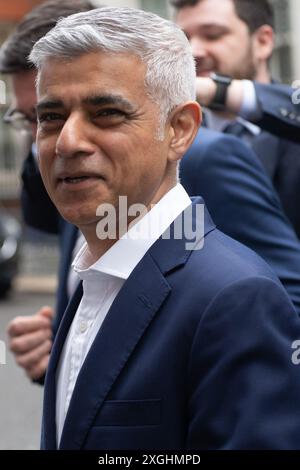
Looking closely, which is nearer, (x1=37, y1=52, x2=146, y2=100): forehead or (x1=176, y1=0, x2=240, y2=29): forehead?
(x1=37, y1=52, x2=146, y2=100): forehead

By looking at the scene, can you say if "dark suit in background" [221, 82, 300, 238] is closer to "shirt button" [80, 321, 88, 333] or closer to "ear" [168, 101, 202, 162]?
"ear" [168, 101, 202, 162]

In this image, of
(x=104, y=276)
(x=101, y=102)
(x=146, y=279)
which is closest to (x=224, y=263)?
(x=146, y=279)

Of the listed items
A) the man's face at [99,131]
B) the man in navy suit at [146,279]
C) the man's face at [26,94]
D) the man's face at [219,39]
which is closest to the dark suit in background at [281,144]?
the man's face at [219,39]

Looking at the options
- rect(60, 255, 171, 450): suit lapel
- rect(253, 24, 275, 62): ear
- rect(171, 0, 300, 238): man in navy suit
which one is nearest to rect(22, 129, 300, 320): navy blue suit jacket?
rect(171, 0, 300, 238): man in navy suit

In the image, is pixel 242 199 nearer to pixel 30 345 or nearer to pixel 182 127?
pixel 182 127

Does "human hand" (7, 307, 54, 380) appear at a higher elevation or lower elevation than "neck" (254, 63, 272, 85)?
lower

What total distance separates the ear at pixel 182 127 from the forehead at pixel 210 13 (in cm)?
144

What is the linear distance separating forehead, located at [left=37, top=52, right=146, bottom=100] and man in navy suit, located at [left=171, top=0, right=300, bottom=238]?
3.30 ft

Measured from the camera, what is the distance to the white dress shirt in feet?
6.14

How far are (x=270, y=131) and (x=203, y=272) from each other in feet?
4.33

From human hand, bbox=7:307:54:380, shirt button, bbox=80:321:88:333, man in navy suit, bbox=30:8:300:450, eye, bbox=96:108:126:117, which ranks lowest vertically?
human hand, bbox=7:307:54:380

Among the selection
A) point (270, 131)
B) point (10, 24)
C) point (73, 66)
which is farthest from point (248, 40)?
point (10, 24)

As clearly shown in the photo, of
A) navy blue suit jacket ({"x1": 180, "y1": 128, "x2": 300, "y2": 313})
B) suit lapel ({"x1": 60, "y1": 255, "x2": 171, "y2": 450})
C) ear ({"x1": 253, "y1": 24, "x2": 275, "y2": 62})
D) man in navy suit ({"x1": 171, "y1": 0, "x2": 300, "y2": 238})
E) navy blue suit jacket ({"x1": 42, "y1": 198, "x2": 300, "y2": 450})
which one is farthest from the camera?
ear ({"x1": 253, "y1": 24, "x2": 275, "y2": 62})

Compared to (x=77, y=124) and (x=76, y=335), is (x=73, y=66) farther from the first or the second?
(x=76, y=335)
